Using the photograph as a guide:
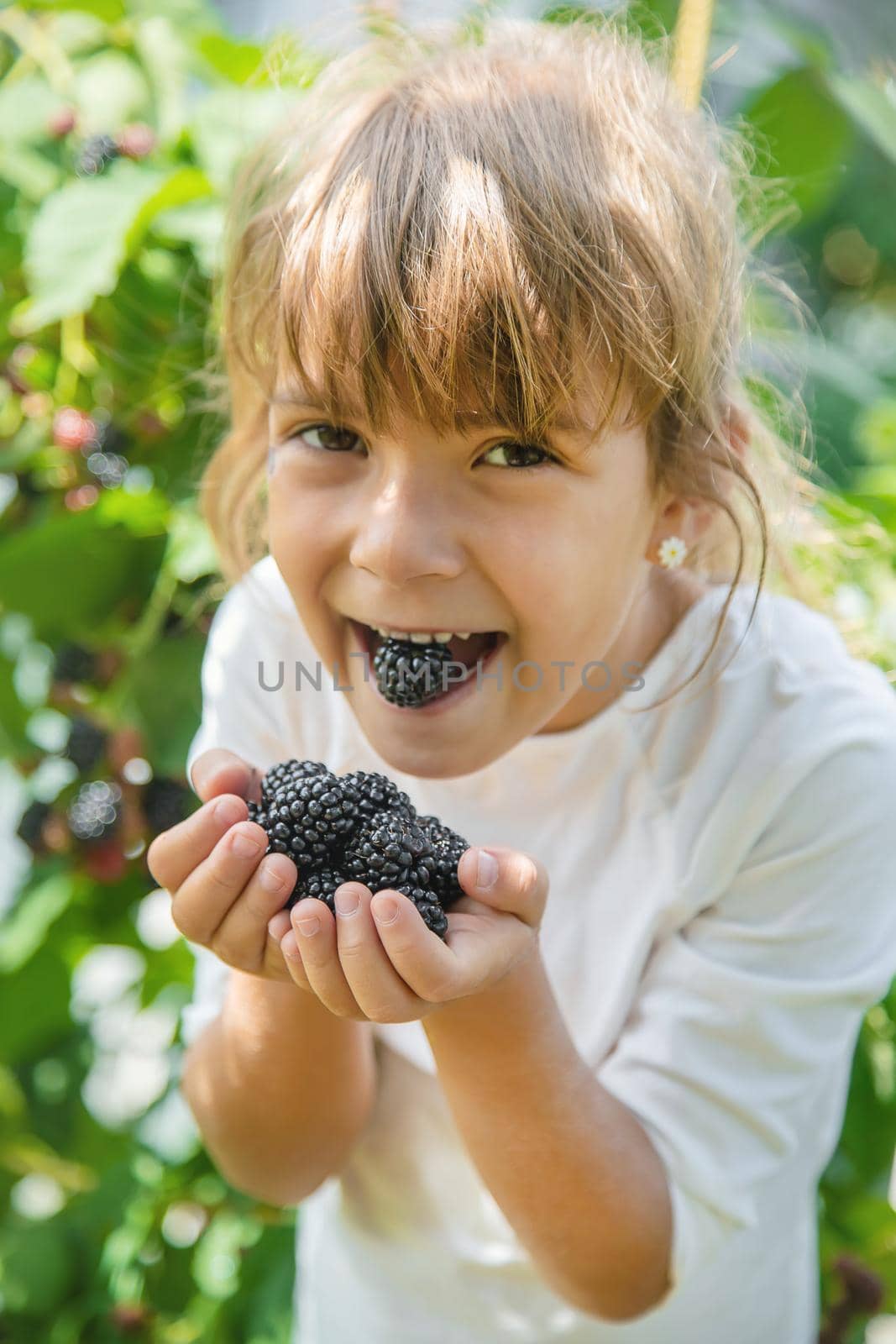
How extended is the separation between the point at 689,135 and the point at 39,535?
631 millimetres

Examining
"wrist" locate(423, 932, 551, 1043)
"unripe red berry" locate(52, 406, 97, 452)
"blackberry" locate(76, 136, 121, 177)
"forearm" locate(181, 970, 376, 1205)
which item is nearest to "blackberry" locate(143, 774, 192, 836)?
"forearm" locate(181, 970, 376, 1205)

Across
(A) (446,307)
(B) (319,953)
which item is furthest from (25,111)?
(B) (319,953)

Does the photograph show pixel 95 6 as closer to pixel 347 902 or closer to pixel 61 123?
pixel 61 123

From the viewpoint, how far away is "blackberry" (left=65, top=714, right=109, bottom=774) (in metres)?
1.10

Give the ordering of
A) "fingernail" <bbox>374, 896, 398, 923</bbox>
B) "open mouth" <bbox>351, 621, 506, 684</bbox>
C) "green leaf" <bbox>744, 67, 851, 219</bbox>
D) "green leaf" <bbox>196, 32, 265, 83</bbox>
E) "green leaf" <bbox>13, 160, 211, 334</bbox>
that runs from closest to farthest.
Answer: "fingernail" <bbox>374, 896, 398, 923</bbox> < "open mouth" <bbox>351, 621, 506, 684</bbox> < "green leaf" <bbox>13, 160, 211, 334</bbox> < "green leaf" <bbox>196, 32, 265, 83</bbox> < "green leaf" <bbox>744, 67, 851, 219</bbox>

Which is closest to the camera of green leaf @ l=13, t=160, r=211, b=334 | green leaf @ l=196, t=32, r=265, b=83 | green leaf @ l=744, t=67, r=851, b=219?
green leaf @ l=13, t=160, r=211, b=334

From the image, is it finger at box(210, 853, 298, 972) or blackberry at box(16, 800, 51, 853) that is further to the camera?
blackberry at box(16, 800, 51, 853)

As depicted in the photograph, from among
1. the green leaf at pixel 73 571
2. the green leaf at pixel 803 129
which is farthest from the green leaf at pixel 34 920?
the green leaf at pixel 803 129

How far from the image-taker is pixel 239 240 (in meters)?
0.89

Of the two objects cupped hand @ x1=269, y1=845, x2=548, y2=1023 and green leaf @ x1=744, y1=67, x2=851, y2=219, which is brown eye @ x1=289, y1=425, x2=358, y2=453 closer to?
cupped hand @ x1=269, y1=845, x2=548, y2=1023

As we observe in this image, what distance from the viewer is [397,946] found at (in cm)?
61

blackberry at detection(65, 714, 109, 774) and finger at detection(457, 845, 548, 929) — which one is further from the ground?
finger at detection(457, 845, 548, 929)

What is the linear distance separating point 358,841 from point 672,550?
32 cm

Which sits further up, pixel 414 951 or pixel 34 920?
pixel 414 951
